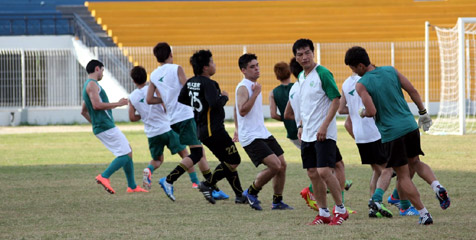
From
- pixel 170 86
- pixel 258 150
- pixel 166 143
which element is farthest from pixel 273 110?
pixel 166 143

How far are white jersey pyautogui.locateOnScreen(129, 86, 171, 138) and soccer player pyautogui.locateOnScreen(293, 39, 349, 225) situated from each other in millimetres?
3514

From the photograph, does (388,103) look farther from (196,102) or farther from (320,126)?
(196,102)

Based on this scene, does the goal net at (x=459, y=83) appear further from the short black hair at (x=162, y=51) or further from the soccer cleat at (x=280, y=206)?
the soccer cleat at (x=280, y=206)

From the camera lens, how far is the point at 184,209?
8.48m

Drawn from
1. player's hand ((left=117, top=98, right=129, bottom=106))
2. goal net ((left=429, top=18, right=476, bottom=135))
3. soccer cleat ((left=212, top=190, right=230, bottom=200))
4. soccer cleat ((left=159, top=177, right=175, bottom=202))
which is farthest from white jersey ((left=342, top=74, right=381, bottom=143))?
goal net ((left=429, top=18, right=476, bottom=135))

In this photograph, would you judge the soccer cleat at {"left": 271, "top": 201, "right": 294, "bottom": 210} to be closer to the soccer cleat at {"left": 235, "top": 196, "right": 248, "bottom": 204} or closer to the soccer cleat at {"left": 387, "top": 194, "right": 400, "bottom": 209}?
the soccer cleat at {"left": 235, "top": 196, "right": 248, "bottom": 204}

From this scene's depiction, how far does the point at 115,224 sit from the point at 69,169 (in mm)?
6036

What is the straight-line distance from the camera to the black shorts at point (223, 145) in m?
8.62

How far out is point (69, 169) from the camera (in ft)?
43.4

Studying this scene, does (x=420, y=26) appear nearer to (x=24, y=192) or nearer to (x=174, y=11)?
(x=174, y=11)

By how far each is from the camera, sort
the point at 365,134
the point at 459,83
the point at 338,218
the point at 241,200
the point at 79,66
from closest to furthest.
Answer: the point at 338,218 < the point at 365,134 < the point at 241,200 < the point at 459,83 < the point at 79,66

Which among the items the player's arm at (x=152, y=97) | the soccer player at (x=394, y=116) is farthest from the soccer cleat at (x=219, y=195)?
the soccer player at (x=394, y=116)

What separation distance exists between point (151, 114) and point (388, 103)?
4.27 m

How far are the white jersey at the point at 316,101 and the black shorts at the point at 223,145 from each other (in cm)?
151
